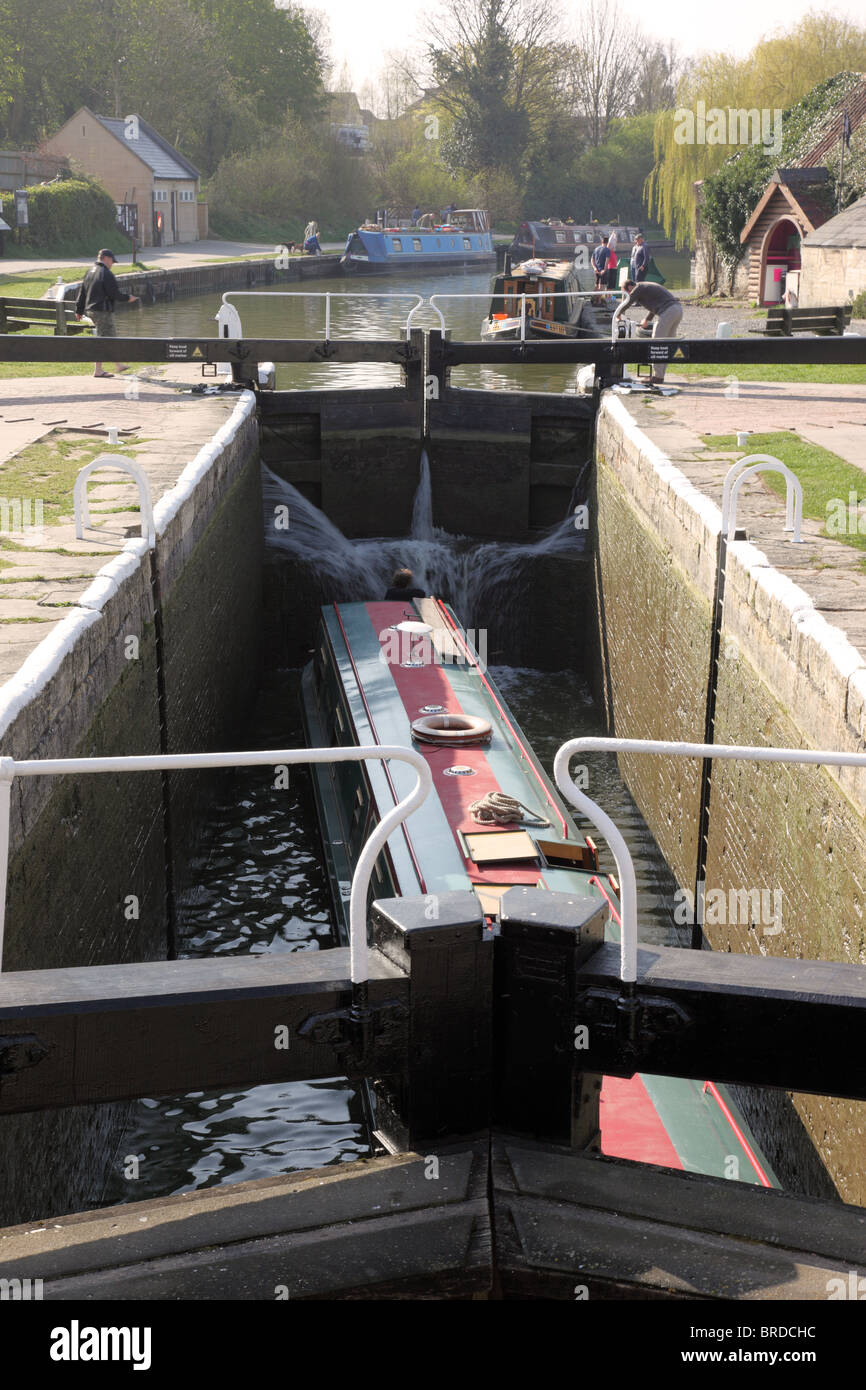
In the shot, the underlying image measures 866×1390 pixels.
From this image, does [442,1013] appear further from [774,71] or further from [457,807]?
[774,71]

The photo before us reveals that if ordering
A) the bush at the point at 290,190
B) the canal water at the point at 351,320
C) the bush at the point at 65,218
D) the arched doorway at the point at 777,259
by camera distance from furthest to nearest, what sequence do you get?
the bush at the point at 290,190 → the bush at the point at 65,218 → the arched doorway at the point at 777,259 → the canal water at the point at 351,320

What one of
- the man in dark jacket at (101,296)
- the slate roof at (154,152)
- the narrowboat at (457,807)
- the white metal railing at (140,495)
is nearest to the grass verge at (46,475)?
the white metal railing at (140,495)

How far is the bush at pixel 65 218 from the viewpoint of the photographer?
4394 centimetres

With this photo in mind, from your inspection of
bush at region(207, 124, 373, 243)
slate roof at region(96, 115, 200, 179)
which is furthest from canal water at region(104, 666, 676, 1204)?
bush at region(207, 124, 373, 243)

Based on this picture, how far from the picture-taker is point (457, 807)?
7.42m

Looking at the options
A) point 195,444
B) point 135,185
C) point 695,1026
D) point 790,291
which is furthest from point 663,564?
point 135,185

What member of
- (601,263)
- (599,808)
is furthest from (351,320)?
(599,808)

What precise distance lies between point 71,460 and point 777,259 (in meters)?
25.3

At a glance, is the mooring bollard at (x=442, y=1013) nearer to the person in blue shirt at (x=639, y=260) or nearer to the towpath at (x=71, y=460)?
the towpath at (x=71, y=460)

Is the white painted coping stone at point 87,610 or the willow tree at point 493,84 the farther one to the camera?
the willow tree at point 493,84

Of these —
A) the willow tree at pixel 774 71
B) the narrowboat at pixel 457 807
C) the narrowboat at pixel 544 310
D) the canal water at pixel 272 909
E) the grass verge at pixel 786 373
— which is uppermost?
the willow tree at pixel 774 71

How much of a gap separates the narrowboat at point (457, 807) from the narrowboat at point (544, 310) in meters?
13.5
